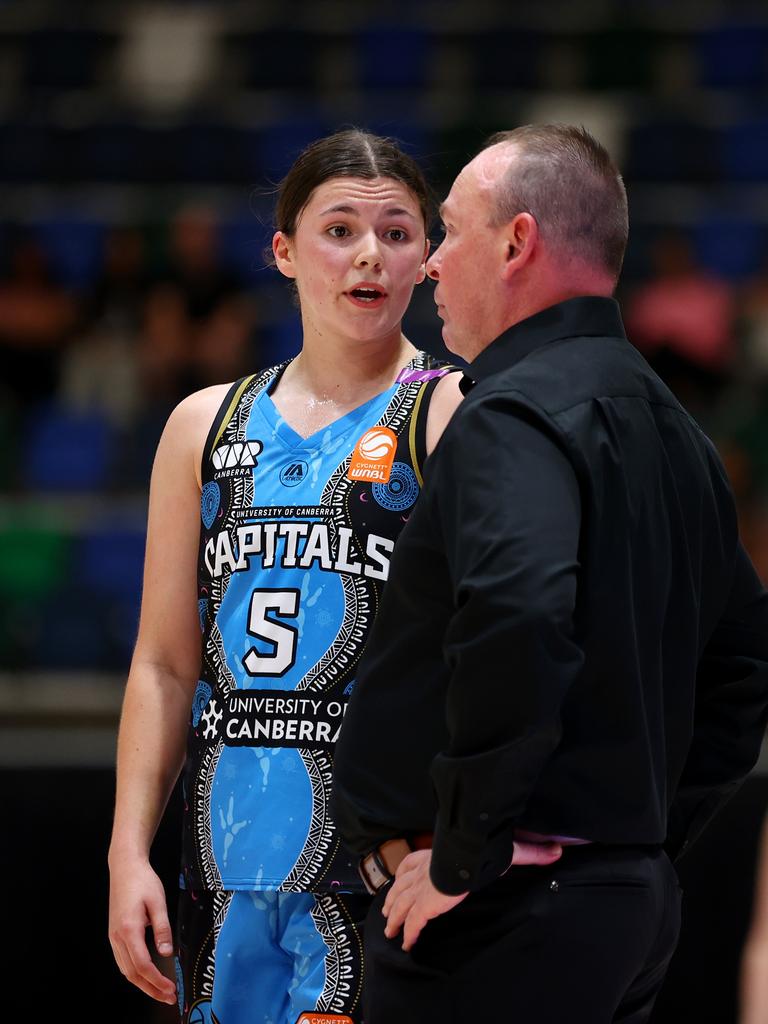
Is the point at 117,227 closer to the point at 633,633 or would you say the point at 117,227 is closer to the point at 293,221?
the point at 293,221

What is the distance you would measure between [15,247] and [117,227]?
0.56 metres

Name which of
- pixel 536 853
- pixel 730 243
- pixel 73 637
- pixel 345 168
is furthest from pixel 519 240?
pixel 730 243

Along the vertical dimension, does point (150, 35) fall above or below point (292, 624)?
above

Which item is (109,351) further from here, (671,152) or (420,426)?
(420,426)

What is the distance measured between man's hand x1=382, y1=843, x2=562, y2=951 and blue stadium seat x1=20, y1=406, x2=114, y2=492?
206 inches

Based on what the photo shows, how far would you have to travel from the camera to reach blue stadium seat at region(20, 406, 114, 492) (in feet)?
23.0

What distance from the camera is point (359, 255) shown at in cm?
238

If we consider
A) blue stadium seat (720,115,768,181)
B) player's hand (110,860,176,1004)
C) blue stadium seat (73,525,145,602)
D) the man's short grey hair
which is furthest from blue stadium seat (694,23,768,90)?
player's hand (110,860,176,1004)

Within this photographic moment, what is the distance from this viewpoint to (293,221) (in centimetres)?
248

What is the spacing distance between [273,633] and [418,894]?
536 mm

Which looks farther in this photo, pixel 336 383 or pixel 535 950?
pixel 336 383

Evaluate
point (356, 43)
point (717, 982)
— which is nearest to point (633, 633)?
point (717, 982)

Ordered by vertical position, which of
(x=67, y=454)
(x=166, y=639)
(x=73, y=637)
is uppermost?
(x=67, y=454)

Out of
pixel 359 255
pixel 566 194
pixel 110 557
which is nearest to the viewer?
pixel 566 194
